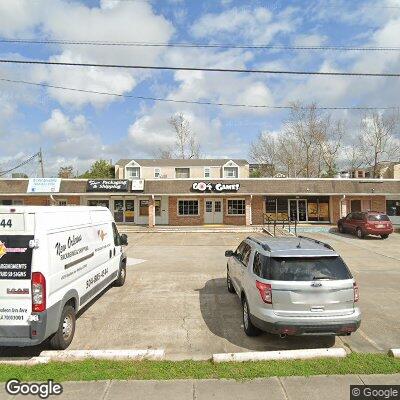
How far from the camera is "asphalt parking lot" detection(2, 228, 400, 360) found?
231 inches

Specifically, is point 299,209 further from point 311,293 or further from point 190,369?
point 190,369

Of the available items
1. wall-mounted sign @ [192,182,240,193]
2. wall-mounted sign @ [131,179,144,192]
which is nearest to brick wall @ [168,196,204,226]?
wall-mounted sign @ [192,182,240,193]

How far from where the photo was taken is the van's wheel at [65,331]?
18.0 ft

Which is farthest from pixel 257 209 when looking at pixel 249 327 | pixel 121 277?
pixel 249 327

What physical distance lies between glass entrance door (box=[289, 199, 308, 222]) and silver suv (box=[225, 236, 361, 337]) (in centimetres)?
2306

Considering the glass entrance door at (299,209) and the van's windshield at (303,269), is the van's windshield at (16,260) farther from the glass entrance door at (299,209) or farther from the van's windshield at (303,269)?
the glass entrance door at (299,209)

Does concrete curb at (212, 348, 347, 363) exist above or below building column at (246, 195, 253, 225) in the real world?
below

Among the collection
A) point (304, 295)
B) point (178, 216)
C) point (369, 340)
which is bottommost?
point (369, 340)

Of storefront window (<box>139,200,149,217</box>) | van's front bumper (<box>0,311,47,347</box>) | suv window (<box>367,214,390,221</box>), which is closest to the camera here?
van's front bumper (<box>0,311,47,347</box>)

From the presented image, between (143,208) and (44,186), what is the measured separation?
775 centimetres

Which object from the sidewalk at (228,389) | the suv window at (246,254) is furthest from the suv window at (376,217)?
the sidewalk at (228,389)

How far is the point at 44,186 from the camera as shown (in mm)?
26062

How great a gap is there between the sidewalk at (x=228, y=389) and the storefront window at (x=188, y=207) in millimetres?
23566

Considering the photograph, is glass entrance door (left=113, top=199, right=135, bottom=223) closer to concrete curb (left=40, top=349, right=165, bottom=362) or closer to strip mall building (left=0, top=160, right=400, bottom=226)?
strip mall building (left=0, top=160, right=400, bottom=226)
